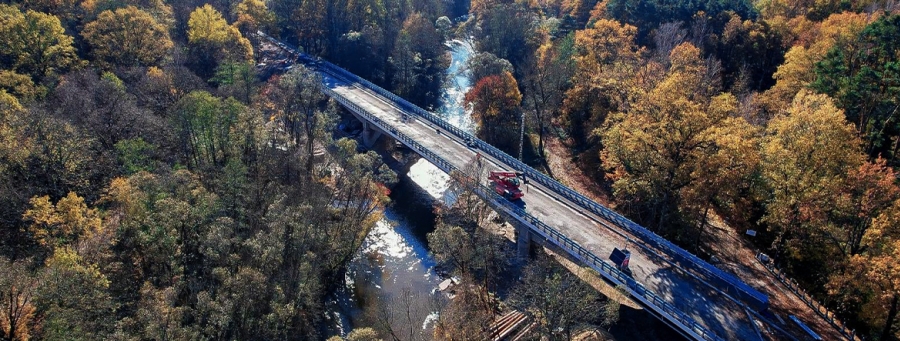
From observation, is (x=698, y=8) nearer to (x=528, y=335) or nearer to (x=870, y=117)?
(x=870, y=117)

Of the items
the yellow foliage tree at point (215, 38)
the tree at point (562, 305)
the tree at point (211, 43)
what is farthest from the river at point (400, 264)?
the tree at point (211, 43)

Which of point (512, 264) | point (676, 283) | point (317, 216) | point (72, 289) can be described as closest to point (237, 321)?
point (72, 289)

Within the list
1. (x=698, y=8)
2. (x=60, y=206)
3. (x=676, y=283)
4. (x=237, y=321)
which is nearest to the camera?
(x=237, y=321)

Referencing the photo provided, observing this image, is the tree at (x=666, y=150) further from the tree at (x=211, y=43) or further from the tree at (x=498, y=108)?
the tree at (x=211, y=43)

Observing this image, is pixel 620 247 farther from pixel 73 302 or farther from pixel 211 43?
pixel 211 43

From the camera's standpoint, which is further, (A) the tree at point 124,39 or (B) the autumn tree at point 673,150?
(A) the tree at point 124,39
